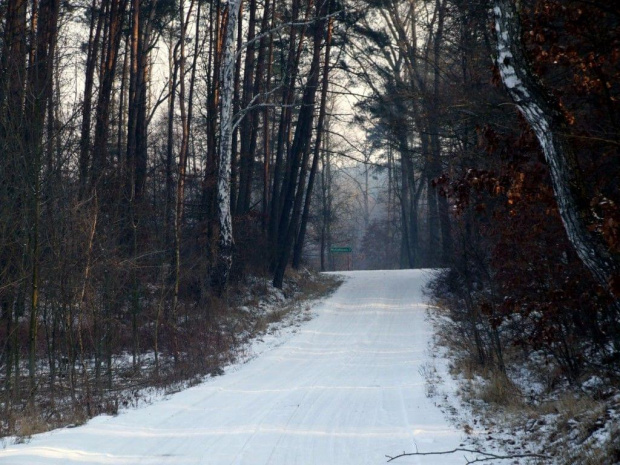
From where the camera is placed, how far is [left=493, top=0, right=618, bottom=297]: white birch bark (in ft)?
18.6

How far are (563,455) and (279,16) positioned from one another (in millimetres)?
22356

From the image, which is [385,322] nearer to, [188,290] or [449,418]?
[188,290]

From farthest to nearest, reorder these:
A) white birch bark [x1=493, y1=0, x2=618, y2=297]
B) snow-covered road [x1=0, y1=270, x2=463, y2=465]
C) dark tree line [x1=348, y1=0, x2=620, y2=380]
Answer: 1. snow-covered road [x1=0, y1=270, x2=463, y2=465]
2. dark tree line [x1=348, y1=0, x2=620, y2=380]
3. white birch bark [x1=493, y1=0, x2=618, y2=297]

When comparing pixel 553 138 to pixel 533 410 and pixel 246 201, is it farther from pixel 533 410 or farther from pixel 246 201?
pixel 246 201

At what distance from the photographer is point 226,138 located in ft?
60.7

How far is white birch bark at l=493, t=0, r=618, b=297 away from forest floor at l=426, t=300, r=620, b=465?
5.51 feet

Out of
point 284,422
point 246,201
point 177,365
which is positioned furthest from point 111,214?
point 246,201

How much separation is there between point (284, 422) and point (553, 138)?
4.68 m

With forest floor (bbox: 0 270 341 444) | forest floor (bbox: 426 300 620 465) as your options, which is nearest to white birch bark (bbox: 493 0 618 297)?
forest floor (bbox: 426 300 620 465)

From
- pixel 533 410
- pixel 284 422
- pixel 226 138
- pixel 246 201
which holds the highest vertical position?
pixel 226 138

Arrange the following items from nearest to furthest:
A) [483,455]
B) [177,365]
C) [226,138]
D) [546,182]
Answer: [483,455] < [546,182] < [177,365] < [226,138]

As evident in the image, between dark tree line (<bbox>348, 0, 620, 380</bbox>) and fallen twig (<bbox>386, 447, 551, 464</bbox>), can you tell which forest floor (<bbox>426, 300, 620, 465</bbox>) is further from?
dark tree line (<bbox>348, 0, 620, 380</bbox>)

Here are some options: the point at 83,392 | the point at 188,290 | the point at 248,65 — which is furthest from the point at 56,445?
the point at 248,65

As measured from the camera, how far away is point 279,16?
25.2m
